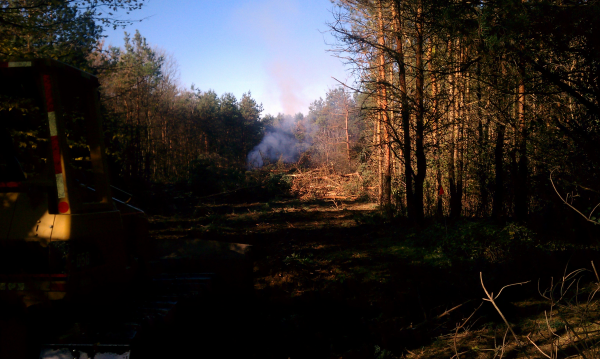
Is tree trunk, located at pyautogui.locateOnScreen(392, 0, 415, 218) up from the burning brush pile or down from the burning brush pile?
up

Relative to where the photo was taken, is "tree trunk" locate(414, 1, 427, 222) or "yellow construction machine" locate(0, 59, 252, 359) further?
"tree trunk" locate(414, 1, 427, 222)

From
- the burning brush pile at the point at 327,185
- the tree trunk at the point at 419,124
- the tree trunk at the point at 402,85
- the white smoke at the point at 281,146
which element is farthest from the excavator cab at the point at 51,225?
the white smoke at the point at 281,146

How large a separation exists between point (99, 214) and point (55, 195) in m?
0.39

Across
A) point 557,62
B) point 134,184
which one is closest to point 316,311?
point 557,62

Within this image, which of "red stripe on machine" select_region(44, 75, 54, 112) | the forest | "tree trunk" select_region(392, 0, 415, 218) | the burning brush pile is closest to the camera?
"red stripe on machine" select_region(44, 75, 54, 112)

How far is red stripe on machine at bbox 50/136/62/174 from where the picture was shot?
10.7 feet

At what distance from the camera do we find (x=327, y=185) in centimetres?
2536

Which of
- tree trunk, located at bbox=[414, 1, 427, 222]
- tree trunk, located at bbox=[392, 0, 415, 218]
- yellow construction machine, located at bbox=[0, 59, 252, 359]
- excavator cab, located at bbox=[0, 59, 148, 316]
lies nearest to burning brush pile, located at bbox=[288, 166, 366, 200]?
tree trunk, located at bbox=[414, 1, 427, 222]

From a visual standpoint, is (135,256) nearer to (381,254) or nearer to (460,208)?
(381,254)

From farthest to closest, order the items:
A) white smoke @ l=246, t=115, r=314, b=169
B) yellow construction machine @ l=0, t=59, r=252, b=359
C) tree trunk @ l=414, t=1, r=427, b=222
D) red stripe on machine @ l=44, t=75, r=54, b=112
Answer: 1. white smoke @ l=246, t=115, r=314, b=169
2. tree trunk @ l=414, t=1, r=427, b=222
3. red stripe on machine @ l=44, t=75, r=54, b=112
4. yellow construction machine @ l=0, t=59, r=252, b=359

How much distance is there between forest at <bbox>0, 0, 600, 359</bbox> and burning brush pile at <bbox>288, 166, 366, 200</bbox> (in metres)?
4.52

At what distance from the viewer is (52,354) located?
3082 millimetres

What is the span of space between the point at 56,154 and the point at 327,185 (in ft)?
73.5

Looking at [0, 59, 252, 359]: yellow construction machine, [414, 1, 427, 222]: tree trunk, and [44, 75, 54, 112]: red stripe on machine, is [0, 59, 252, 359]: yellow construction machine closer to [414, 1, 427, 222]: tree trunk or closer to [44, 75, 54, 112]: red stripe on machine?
[44, 75, 54, 112]: red stripe on machine
